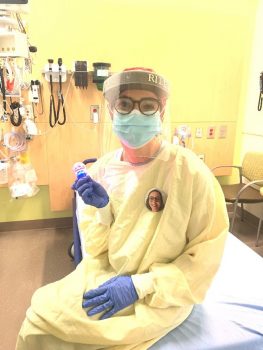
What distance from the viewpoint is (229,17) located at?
8.27ft

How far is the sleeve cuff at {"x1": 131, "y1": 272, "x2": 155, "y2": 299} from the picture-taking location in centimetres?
89

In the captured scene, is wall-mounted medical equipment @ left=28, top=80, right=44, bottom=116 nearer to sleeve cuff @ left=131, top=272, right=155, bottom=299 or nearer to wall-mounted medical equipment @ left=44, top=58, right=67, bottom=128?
wall-mounted medical equipment @ left=44, top=58, right=67, bottom=128

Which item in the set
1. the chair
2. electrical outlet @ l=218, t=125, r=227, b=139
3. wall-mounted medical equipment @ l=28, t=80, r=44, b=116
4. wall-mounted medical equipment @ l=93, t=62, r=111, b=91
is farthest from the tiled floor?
wall-mounted medical equipment @ l=28, t=80, r=44, b=116

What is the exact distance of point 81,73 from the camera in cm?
226

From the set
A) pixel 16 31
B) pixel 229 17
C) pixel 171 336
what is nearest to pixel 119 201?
pixel 171 336

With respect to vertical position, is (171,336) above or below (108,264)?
below

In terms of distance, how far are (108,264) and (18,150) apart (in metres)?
1.68

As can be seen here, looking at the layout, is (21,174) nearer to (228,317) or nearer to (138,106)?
(138,106)

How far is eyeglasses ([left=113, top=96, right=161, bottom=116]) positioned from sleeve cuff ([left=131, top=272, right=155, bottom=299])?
1.93 ft

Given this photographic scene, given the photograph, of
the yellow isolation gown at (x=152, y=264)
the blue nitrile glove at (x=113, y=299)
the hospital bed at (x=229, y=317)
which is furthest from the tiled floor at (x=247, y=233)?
the blue nitrile glove at (x=113, y=299)

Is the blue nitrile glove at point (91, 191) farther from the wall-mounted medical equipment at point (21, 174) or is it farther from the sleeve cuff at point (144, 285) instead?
the wall-mounted medical equipment at point (21, 174)

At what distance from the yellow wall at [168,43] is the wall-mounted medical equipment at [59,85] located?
143 mm

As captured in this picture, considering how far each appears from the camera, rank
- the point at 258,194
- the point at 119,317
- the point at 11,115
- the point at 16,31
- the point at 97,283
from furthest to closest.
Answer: the point at 258,194
the point at 11,115
the point at 16,31
the point at 97,283
the point at 119,317

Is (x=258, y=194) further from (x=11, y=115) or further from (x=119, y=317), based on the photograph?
(x=11, y=115)
